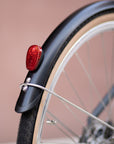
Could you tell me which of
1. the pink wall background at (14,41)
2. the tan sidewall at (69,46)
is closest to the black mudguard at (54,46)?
the tan sidewall at (69,46)

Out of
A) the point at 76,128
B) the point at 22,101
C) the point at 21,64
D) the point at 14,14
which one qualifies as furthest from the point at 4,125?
the point at 22,101

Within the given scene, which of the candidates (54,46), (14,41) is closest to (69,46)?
(54,46)

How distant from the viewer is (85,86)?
1.69 meters

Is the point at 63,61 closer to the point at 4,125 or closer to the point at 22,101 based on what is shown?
the point at 22,101

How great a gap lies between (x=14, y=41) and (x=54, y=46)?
868 mm

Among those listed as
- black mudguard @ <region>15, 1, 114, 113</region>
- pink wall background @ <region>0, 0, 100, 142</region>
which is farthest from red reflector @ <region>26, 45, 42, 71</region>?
pink wall background @ <region>0, 0, 100, 142</region>

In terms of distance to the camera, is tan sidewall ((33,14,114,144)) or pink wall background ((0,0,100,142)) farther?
pink wall background ((0,0,100,142))

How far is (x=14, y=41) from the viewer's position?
4.70 feet

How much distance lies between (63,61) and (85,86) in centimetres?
110

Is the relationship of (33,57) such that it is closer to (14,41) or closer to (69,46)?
(69,46)

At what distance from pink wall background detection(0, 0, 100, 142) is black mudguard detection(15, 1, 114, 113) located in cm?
82

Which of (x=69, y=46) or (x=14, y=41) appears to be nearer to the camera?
(x=69, y=46)

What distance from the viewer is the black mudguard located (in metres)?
0.55

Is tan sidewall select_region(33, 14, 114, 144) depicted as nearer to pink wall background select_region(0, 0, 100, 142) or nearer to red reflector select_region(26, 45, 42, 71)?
red reflector select_region(26, 45, 42, 71)
